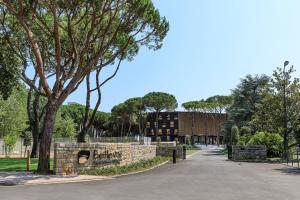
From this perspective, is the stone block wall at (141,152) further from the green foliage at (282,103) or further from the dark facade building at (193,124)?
the dark facade building at (193,124)

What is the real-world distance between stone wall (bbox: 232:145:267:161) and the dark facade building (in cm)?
7965

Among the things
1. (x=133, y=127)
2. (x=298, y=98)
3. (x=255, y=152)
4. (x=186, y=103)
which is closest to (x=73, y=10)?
(x=255, y=152)

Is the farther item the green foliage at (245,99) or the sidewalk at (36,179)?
the green foliage at (245,99)

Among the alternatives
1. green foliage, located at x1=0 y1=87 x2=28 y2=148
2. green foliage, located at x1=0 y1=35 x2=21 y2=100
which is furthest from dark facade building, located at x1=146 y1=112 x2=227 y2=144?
green foliage, located at x1=0 y1=35 x2=21 y2=100

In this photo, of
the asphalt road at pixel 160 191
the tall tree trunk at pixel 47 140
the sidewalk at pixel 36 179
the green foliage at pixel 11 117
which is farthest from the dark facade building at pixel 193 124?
the asphalt road at pixel 160 191

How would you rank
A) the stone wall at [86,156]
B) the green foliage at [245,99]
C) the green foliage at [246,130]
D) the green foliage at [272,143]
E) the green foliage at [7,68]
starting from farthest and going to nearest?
the green foliage at [245,99] < the green foliage at [246,130] < the green foliage at [272,143] < the green foliage at [7,68] < the stone wall at [86,156]

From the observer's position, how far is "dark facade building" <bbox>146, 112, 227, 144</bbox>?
124 meters

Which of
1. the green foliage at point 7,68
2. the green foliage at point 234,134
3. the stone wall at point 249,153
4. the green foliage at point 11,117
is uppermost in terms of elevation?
the green foliage at point 7,68

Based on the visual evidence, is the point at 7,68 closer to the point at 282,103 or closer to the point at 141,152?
the point at 141,152

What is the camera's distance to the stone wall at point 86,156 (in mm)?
20391

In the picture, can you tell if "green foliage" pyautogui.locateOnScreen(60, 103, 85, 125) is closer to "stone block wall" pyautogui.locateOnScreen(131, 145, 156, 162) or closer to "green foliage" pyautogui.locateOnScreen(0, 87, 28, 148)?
"green foliage" pyautogui.locateOnScreen(0, 87, 28, 148)

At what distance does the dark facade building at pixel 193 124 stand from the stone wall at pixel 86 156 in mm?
94509

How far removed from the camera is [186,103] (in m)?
127

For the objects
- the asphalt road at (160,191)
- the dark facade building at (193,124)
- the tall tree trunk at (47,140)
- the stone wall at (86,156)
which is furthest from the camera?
the dark facade building at (193,124)
